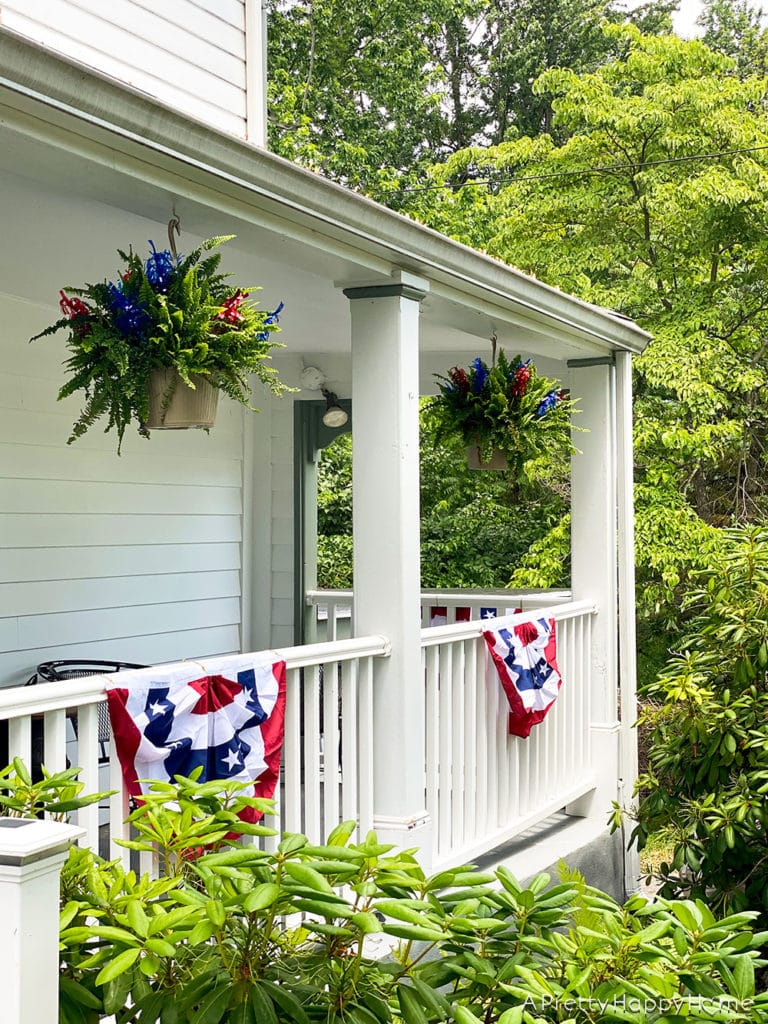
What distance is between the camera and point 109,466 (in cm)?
589

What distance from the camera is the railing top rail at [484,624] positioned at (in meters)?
4.75

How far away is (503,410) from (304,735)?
187 cm

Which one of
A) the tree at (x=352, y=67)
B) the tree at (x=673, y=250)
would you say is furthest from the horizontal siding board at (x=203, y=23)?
the tree at (x=352, y=67)

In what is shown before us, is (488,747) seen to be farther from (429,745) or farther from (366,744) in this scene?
(366,744)

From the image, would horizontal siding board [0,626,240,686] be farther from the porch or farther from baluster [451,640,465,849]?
baluster [451,640,465,849]

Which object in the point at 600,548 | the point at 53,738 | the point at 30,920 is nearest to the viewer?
the point at 30,920

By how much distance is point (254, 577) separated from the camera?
730cm

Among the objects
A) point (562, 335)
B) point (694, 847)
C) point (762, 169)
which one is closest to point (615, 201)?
point (762, 169)

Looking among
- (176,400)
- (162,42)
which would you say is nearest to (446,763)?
(176,400)

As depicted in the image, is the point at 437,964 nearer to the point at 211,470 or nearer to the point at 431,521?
the point at 211,470

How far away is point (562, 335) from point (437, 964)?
14.1 ft

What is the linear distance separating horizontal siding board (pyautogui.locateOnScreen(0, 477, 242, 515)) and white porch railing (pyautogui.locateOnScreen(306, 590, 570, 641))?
88 cm

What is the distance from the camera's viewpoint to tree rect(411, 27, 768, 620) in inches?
430

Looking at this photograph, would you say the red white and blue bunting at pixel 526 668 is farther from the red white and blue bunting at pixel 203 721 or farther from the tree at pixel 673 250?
the tree at pixel 673 250
